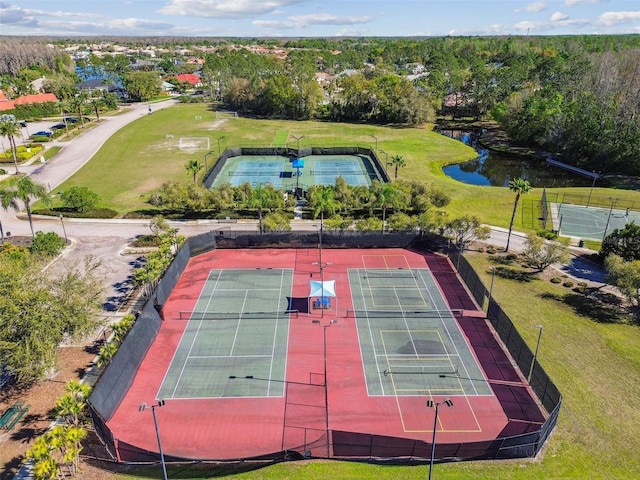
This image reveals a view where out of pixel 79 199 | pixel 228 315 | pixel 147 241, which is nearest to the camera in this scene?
pixel 228 315

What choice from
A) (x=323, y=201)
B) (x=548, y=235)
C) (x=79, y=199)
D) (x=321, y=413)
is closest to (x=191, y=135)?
(x=79, y=199)

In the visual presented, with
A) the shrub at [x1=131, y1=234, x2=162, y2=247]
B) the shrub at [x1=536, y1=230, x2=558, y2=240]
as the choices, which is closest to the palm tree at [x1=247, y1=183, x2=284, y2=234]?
the shrub at [x1=131, y1=234, x2=162, y2=247]

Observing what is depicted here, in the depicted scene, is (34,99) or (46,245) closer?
(46,245)

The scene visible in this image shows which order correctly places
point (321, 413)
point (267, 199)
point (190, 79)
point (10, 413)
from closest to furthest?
point (10, 413), point (321, 413), point (267, 199), point (190, 79)

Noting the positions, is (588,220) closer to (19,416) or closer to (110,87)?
(19,416)

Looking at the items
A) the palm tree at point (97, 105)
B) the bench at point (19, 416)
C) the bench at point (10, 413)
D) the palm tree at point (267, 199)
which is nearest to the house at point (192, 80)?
the palm tree at point (97, 105)

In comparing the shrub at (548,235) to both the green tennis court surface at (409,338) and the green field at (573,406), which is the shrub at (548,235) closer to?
the green field at (573,406)
